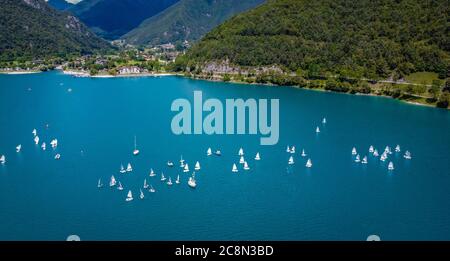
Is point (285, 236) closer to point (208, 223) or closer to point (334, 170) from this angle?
point (208, 223)

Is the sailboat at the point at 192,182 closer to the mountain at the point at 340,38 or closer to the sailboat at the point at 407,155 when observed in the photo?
the sailboat at the point at 407,155

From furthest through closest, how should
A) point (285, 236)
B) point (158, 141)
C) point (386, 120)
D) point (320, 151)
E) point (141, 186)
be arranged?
point (386, 120) → point (158, 141) → point (320, 151) → point (141, 186) → point (285, 236)

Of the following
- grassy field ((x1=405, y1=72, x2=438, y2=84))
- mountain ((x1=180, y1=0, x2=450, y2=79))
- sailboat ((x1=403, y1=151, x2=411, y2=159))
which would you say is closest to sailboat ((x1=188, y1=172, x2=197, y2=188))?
sailboat ((x1=403, y1=151, x2=411, y2=159))

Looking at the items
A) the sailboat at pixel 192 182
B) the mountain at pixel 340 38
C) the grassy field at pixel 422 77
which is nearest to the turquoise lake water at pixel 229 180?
the sailboat at pixel 192 182

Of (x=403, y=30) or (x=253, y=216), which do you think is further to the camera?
(x=403, y=30)

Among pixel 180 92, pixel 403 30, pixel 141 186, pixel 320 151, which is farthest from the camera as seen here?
pixel 403 30

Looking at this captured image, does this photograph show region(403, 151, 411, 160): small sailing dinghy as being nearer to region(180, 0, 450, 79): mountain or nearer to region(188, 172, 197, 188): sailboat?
region(188, 172, 197, 188): sailboat
